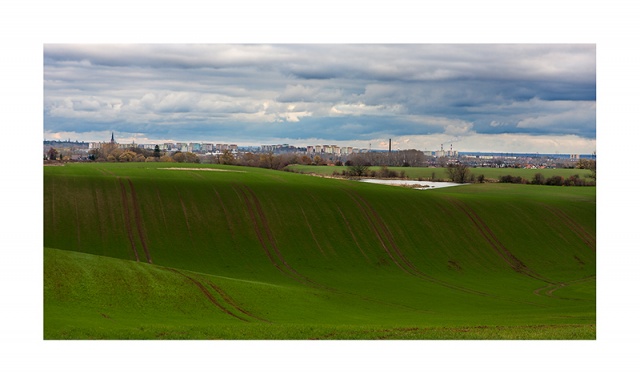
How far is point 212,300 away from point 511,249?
4750 centimetres

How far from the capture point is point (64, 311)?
35.9 metres

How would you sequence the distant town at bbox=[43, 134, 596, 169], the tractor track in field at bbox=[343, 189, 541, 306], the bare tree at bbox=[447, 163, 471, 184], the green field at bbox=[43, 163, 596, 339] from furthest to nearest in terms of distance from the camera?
the bare tree at bbox=[447, 163, 471, 184]
the distant town at bbox=[43, 134, 596, 169]
the tractor track in field at bbox=[343, 189, 541, 306]
the green field at bbox=[43, 163, 596, 339]

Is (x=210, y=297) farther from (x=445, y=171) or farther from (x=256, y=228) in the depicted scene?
(x=445, y=171)

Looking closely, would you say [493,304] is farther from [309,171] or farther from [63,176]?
[309,171]

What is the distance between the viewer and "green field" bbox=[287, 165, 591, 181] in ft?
487

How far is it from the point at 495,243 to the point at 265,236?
94.9 feet

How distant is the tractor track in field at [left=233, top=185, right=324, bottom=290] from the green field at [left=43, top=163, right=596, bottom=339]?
249mm

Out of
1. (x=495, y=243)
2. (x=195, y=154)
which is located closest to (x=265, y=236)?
(x=495, y=243)

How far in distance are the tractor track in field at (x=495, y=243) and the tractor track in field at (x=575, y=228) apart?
1271cm

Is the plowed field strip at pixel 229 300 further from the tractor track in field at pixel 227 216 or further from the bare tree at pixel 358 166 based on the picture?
the bare tree at pixel 358 166

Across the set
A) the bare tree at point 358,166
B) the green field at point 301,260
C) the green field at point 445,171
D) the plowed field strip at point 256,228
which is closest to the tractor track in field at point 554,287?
the green field at point 301,260

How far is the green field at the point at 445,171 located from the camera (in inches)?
5850

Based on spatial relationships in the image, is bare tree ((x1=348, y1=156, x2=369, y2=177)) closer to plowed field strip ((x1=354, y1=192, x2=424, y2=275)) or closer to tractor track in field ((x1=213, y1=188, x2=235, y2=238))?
plowed field strip ((x1=354, y1=192, x2=424, y2=275))

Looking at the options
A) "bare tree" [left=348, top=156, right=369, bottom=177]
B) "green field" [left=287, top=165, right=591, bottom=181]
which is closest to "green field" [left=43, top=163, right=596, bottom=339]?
"green field" [left=287, top=165, right=591, bottom=181]
